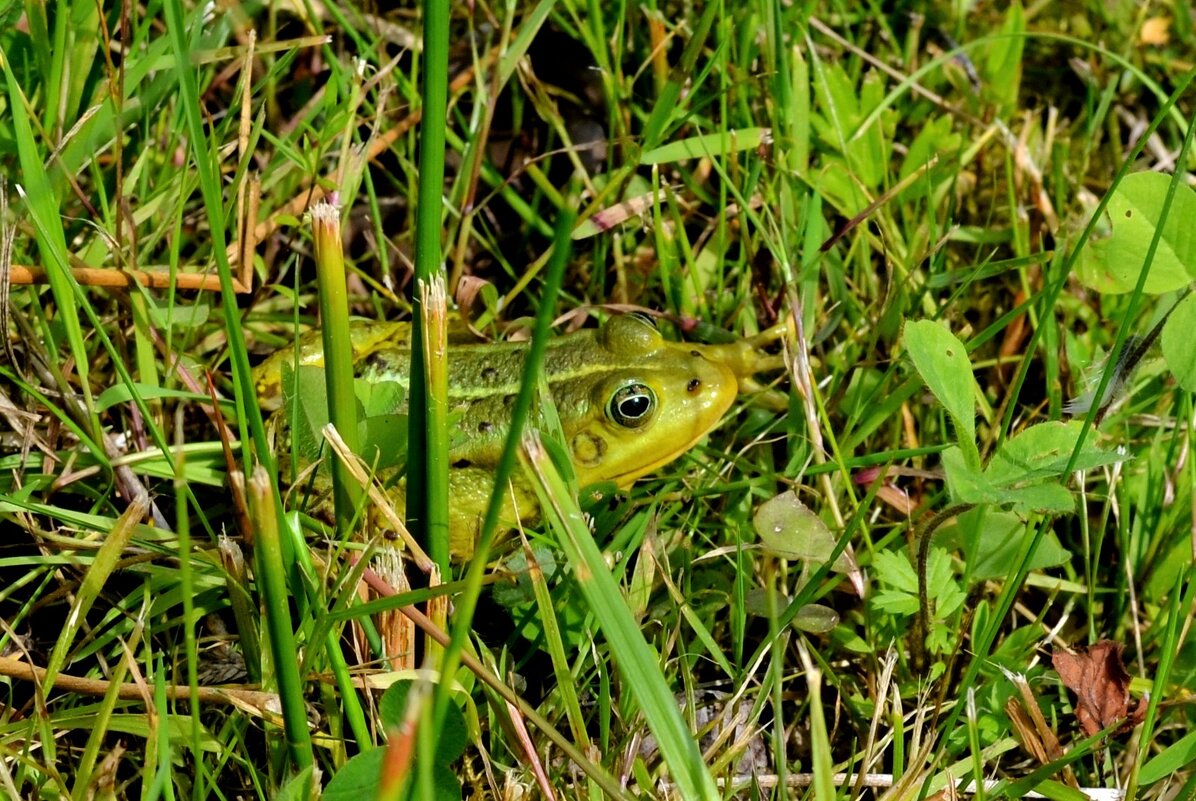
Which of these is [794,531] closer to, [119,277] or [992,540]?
[992,540]

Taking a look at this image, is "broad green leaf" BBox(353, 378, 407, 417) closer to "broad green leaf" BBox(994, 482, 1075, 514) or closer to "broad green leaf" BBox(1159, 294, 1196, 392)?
"broad green leaf" BBox(994, 482, 1075, 514)

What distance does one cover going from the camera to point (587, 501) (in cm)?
A: 173

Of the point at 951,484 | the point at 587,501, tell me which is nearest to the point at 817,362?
the point at 587,501

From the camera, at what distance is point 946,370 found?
149 centimetres

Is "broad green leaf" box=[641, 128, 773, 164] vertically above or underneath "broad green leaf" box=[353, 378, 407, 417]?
above

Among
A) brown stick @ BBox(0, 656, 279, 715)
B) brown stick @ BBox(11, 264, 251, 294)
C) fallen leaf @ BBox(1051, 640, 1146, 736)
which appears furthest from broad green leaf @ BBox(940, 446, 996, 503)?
brown stick @ BBox(11, 264, 251, 294)

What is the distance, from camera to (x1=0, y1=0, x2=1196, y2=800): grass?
1459 mm

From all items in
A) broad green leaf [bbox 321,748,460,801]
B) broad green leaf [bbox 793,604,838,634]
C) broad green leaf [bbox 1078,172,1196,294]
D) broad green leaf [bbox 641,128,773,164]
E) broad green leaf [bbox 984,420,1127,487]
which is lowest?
broad green leaf [bbox 793,604,838,634]

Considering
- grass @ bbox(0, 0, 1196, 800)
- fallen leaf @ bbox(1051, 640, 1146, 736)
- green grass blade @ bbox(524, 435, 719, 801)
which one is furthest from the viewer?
fallen leaf @ bbox(1051, 640, 1146, 736)

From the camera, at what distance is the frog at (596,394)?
6.64 ft

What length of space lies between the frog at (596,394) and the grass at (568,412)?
0.26 feet

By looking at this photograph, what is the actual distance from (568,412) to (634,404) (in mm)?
138

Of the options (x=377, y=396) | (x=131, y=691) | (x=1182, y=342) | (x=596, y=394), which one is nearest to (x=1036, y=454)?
(x=1182, y=342)

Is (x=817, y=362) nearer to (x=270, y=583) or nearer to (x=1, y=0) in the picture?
(x=270, y=583)
